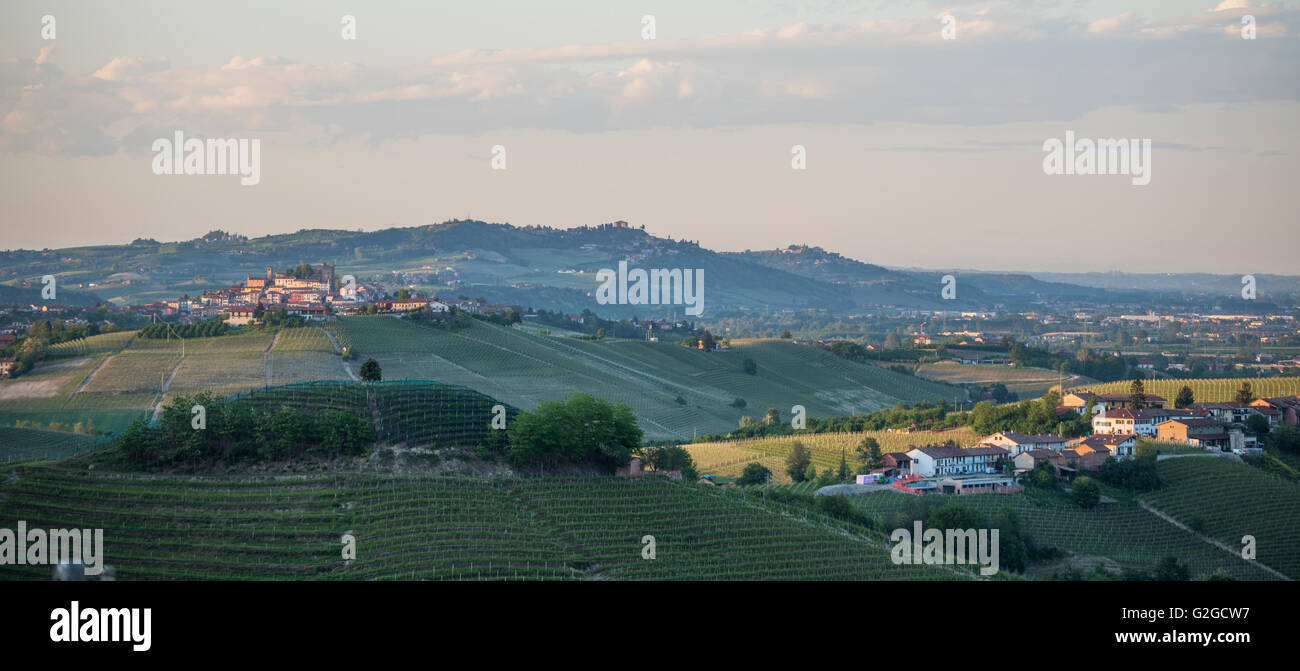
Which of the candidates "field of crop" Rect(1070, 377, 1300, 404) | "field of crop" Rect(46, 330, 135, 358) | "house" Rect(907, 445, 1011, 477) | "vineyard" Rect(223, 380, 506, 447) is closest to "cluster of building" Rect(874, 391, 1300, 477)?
"house" Rect(907, 445, 1011, 477)

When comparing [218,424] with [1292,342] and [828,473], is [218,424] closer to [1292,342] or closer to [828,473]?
[828,473]

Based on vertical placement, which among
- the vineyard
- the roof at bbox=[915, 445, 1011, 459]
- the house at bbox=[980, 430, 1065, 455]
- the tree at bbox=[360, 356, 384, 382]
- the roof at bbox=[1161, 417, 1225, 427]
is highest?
the tree at bbox=[360, 356, 384, 382]

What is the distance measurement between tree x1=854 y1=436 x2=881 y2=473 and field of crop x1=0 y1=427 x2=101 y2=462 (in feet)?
89.2

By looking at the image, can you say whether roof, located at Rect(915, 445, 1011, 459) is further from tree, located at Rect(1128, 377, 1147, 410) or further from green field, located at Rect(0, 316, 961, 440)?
green field, located at Rect(0, 316, 961, 440)

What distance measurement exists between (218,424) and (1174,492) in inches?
1213

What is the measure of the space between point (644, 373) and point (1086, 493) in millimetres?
40523

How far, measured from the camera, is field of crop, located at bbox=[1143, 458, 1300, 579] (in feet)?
109

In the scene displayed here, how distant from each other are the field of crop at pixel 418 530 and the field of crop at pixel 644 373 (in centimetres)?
2767

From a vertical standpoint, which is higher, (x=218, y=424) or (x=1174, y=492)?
(x=218, y=424)

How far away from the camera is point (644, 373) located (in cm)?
7375

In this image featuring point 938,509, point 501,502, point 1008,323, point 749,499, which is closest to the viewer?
point 501,502

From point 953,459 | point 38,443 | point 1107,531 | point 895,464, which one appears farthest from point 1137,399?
point 38,443

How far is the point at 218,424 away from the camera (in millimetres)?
26078
